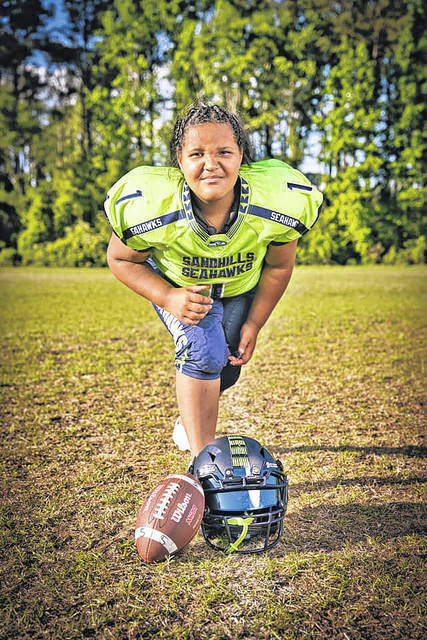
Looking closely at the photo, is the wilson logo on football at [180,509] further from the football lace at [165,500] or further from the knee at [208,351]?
the knee at [208,351]

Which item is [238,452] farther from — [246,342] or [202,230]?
[202,230]

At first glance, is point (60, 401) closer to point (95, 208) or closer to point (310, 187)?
point (310, 187)

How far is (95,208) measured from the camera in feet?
75.2

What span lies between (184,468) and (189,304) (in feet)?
3.26

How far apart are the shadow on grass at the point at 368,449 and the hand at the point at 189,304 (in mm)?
1141

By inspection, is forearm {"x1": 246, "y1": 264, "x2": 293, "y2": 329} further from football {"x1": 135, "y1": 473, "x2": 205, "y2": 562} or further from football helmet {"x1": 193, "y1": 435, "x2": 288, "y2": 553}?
football {"x1": 135, "y1": 473, "x2": 205, "y2": 562}

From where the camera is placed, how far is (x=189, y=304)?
2.43 m

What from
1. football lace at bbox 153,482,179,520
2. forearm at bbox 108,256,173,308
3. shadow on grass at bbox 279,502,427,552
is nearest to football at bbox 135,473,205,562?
football lace at bbox 153,482,179,520

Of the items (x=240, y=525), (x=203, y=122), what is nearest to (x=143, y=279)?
(x=203, y=122)

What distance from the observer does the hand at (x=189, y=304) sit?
2.42m

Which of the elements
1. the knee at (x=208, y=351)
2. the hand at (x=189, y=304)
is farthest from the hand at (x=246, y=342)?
the hand at (x=189, y=304)

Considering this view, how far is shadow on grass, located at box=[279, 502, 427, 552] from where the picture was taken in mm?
2193

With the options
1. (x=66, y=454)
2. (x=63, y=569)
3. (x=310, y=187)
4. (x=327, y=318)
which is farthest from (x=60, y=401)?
(x=327, y=318)

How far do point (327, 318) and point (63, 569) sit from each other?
6.69 m
